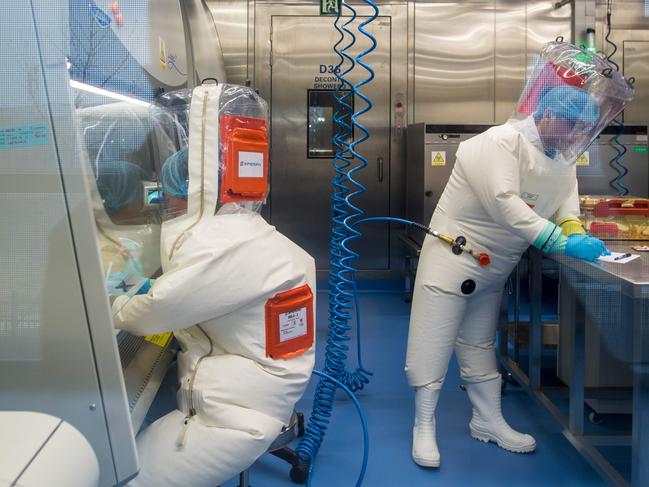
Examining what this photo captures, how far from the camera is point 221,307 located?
1.20 m

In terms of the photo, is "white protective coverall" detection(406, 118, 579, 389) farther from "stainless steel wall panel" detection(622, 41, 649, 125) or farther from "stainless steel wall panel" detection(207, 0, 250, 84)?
"stainless steel wall panel" detection(622, 41, 649, 125)

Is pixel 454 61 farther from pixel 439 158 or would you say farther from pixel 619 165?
pixel 619 165

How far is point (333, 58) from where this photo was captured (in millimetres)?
4629

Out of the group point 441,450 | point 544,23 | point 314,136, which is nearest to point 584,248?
point 441,450

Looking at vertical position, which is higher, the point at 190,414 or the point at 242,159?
the point at 242,159

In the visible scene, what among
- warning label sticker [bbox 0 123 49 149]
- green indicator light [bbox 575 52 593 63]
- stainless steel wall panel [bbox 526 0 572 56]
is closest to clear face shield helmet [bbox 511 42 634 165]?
green indicator light [bbox 575 52 593 63]

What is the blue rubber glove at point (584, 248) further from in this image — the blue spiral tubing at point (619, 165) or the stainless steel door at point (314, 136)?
the stainless steel door at point (314, 136)

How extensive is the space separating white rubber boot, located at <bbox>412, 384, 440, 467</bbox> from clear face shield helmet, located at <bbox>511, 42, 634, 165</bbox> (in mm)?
913

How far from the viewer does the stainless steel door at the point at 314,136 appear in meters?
4.61

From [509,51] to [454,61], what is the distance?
1.48 ft

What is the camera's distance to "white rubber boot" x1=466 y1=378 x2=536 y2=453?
6.86 feet

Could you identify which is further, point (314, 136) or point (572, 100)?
point (314, 136)

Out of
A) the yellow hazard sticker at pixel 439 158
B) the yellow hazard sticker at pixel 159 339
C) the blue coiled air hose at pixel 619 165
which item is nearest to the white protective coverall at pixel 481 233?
the yellow hazard sticker at pixel 159 339

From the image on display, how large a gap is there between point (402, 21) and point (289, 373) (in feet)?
13.1
